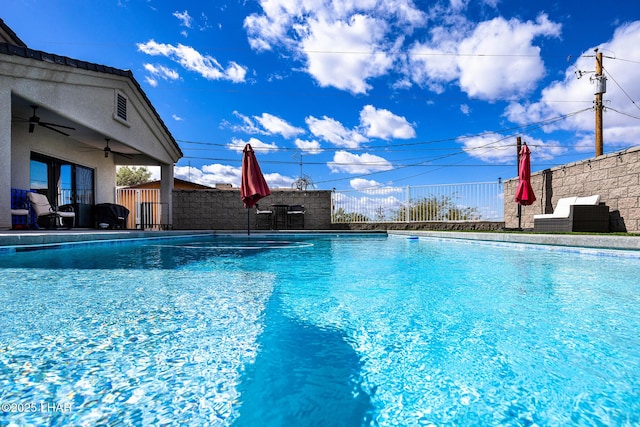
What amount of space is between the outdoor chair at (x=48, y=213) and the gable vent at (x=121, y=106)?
9.39 feet

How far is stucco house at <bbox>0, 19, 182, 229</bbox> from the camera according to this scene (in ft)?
20.1

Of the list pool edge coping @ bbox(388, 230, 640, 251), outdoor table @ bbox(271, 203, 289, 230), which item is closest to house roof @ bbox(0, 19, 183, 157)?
outdoor table @ bbox(271, 203, 289, 230)

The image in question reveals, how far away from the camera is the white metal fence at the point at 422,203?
36.9 feet

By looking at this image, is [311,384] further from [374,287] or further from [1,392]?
[374,287]

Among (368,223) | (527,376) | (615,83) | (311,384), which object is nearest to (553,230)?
(368,223)

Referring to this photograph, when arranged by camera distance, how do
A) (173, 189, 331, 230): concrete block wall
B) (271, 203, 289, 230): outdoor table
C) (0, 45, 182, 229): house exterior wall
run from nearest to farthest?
(0, 45, 182, 229): house exterior wall
(173, 189, 331, 230): concrete block wall
(271, 203, 289, 230): outdoor table

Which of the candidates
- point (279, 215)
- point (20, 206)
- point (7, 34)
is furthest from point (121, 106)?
point (279, 215)

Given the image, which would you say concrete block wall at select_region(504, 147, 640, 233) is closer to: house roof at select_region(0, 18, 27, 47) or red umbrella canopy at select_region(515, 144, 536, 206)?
red umbrella canopy at select_region(515, 144, 536, 206)

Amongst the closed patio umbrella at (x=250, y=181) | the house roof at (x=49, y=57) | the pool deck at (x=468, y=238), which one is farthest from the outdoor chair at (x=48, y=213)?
the closed patio umbrella at (x=250, y=181)

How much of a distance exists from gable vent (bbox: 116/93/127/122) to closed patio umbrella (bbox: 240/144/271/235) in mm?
3675

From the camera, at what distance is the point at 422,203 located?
1214 centimetres

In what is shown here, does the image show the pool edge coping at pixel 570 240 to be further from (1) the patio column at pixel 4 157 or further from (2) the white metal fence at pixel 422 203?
(1) the patio column at pixel 4 157

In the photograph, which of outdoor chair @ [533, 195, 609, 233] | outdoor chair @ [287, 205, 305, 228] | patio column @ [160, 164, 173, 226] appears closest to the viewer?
outdoor chair @ [533, 195, 609, 233]

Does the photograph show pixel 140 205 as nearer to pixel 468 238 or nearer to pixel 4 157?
pixel 4 157
